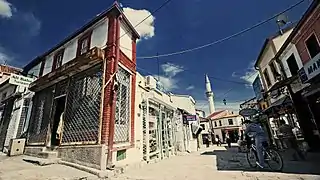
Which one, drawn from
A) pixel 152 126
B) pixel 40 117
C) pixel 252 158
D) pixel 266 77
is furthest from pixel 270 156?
pixel 266 77

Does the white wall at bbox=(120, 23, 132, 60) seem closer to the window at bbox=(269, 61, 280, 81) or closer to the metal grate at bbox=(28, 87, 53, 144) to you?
the metal grate at bbox=(28, 87, 53, 144)

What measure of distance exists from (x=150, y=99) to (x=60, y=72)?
15.9ft

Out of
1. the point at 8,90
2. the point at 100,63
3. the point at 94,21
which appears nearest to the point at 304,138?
the point at 100,63

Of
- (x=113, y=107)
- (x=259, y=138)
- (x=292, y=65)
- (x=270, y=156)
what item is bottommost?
(x=270, y=156)

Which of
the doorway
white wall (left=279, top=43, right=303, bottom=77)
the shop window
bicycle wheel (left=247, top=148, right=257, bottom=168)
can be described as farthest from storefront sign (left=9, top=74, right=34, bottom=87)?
white wall (left=279, top=43, right=303, bottom=77)

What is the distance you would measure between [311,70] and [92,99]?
915cm

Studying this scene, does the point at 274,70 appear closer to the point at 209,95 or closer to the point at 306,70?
the point at 306,70

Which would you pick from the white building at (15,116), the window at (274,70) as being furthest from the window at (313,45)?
the white building at (15,116)

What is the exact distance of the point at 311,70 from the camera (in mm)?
7703

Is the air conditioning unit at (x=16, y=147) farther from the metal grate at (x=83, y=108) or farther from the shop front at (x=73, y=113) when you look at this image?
the metal grate at (x=83, y=108)

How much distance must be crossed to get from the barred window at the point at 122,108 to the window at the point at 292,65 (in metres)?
10.1

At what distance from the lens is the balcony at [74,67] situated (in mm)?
7746

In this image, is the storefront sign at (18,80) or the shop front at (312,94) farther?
the storefront sign at (18,80)

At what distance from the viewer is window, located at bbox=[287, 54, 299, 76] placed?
1137cm
